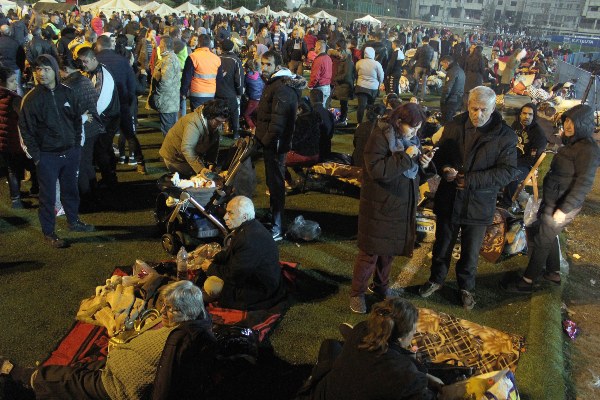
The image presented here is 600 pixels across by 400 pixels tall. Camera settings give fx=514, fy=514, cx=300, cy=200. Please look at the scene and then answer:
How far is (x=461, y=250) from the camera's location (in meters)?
5.09

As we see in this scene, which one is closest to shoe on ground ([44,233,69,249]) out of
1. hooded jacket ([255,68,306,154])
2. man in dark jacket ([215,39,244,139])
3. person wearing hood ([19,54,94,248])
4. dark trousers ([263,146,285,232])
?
person wearing hood ([19,54,94,248])

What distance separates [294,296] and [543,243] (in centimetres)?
260

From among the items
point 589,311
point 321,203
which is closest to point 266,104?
point 321,203

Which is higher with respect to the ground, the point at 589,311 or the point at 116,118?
the point at 116,118

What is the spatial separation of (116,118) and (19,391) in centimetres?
445

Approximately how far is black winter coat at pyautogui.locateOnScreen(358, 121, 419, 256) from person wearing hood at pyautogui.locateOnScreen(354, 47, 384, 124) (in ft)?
22.4

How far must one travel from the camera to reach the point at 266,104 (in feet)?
19.2

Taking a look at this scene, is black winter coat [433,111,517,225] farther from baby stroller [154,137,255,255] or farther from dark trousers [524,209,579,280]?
baby stroller [154,137,255,255]

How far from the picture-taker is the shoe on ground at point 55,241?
5820 mm

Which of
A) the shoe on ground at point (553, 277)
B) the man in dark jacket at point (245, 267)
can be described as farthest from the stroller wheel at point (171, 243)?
the shoe on ground at point (553, 277)

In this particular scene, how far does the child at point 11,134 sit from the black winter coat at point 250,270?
350 centimetres

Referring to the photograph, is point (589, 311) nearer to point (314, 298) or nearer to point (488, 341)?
point (488, 341)

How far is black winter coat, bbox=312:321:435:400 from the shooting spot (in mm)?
2646

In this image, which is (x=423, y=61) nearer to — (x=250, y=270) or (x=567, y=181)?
(x=567, y=181)
